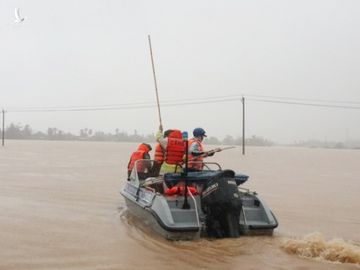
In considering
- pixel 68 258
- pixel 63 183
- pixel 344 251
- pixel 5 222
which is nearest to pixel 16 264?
pixel 68 258

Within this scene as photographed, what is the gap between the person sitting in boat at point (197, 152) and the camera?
34.9ft

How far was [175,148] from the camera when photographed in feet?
34.4

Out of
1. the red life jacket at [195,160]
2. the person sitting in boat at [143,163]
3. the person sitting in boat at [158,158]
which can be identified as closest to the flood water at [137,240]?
the person sitting in boat at [143,163]

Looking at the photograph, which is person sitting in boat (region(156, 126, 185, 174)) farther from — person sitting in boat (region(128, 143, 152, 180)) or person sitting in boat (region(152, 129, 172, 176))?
person sitting in boat (region(128, 143, 152, 180))

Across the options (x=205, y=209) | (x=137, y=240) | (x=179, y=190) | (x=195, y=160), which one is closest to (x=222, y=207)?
(x=205, y=209)

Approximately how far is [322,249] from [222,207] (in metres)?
1.78

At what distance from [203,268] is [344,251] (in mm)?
2206

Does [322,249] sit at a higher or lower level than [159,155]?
lower

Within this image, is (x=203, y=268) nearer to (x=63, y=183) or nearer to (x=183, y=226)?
(x=183, y=226)

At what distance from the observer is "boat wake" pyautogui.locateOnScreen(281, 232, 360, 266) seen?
7.68 meters

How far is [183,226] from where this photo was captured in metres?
8.84

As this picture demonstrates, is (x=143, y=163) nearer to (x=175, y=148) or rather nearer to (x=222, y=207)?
(x=175, y=148)

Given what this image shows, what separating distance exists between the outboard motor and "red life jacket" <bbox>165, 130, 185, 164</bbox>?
1.54m

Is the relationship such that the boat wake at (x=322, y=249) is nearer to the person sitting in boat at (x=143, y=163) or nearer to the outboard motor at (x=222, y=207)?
the outboard motor at (x=222, y=207)
